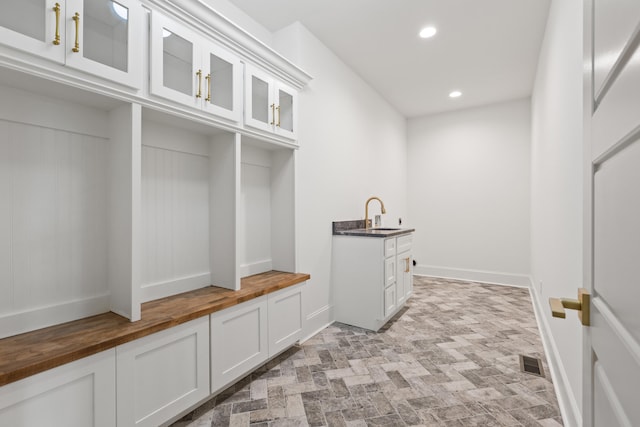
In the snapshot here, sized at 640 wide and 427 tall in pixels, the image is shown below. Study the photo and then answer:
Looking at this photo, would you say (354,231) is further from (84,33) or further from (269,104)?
(84,33)

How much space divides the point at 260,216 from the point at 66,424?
5.79ft

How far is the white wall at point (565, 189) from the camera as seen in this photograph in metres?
1.56

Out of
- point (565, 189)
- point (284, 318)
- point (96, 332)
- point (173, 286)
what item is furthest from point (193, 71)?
point (565, 189)

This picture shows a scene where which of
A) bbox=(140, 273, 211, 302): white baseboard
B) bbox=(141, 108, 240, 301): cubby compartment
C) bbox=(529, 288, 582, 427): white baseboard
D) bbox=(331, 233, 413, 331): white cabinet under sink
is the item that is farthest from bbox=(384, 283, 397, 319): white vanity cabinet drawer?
bbox=(140, 273, 211, 302): white baseboard

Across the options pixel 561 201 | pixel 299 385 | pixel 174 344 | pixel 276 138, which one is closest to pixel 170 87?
pixel 276 138

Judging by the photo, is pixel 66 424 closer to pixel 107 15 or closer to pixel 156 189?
pixel 156 189

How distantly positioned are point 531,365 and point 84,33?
Answer: 347cm

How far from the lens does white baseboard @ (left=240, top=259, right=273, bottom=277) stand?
253 centimetres

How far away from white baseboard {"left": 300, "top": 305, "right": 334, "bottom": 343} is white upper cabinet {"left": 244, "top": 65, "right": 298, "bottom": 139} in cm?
170

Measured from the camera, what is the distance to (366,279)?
3.03 m

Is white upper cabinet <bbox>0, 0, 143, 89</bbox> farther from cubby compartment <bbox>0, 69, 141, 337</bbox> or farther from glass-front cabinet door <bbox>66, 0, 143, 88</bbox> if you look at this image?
cubby compartment <bbox>0, 69, 141, 337</bbox>

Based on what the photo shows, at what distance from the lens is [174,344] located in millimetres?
1636

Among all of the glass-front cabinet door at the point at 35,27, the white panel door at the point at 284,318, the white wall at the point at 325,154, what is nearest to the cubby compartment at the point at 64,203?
the glass-front cabinet door at the point at 35,27

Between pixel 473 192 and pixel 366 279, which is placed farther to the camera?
pixel 473 192
